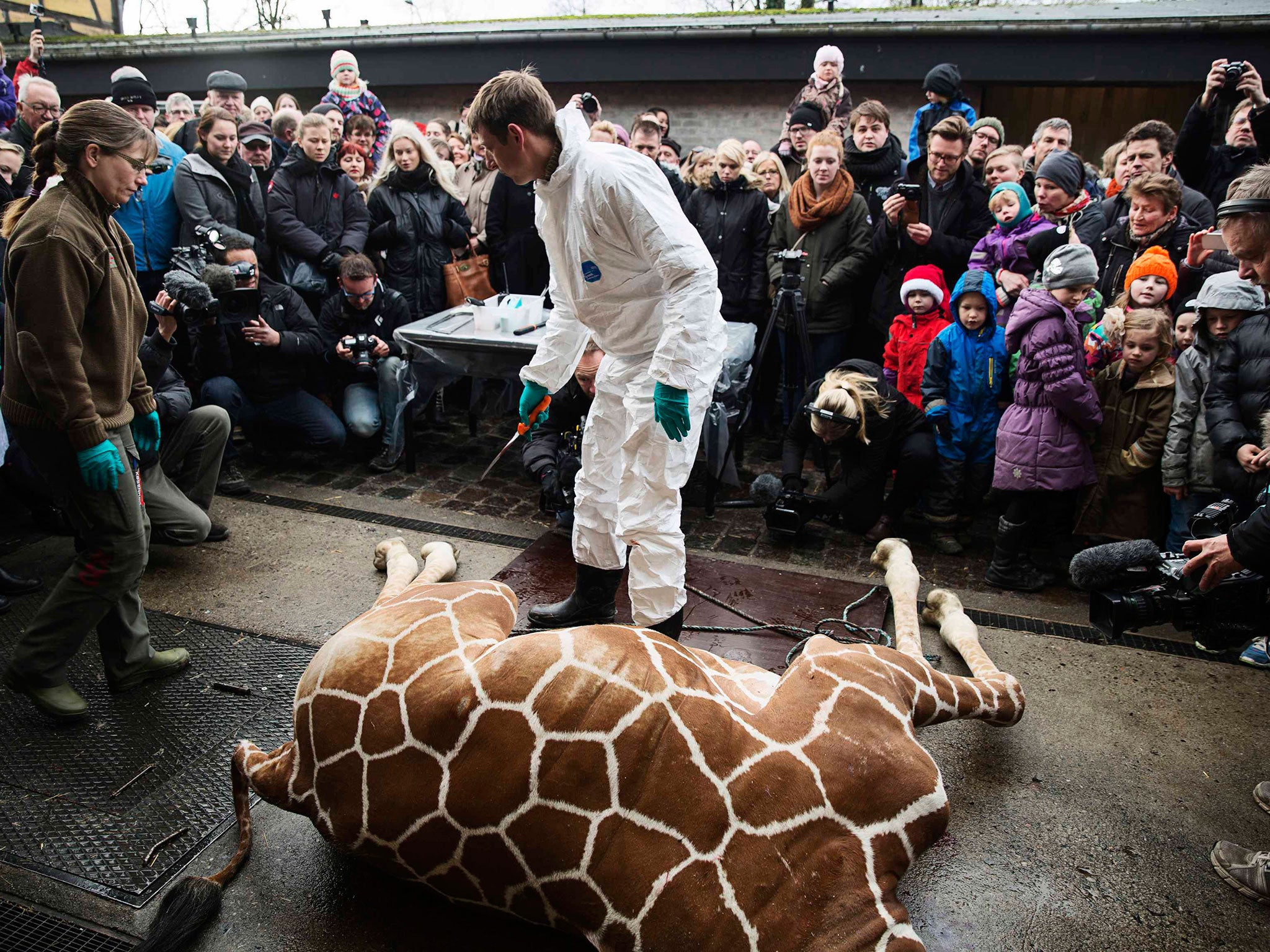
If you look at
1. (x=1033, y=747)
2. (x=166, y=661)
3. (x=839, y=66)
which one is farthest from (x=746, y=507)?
(x=839, y=66)

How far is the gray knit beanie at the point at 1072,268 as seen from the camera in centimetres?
448

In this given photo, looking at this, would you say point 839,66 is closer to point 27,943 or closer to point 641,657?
point 641,657

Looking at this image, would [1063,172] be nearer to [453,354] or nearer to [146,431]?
[453,354]

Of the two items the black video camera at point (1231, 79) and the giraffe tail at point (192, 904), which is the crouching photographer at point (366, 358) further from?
the black video camera at point (1231, 79)

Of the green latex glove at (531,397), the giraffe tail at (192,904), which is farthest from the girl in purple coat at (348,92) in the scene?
the giraffe tail at (192,904)

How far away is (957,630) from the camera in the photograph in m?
3.59

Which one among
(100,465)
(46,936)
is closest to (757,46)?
(100,465)

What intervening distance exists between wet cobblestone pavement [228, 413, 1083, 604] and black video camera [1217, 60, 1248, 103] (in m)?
3.23

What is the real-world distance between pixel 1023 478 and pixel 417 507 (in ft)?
10.9

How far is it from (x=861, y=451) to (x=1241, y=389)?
1.76m

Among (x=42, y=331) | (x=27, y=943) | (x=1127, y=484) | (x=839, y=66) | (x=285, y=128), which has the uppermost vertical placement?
(x=839, y=66)

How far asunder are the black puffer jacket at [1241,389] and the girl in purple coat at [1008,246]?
1.20m

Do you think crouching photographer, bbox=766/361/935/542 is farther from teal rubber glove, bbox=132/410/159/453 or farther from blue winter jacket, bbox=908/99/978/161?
teal rubber glove, bbox=132/410/159/453

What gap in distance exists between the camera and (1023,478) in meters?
4.47
